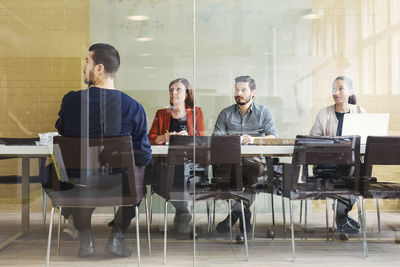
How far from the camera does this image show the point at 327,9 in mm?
3244

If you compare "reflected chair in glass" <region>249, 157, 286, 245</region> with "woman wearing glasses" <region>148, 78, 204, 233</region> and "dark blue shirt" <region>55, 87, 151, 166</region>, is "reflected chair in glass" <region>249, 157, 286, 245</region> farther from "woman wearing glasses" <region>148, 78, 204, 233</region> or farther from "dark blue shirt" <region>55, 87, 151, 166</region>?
"dark blue shirt" <region>55, 87, 151, 166</region>

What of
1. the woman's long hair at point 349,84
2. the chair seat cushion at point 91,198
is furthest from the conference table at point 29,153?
the woman's long hair at point 349,84

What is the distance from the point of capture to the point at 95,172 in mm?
2730

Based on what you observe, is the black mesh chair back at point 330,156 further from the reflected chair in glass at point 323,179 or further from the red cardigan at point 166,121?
the red cardigan at point 166,121

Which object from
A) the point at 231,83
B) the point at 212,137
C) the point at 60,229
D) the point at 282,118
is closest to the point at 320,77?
the point at 282,118

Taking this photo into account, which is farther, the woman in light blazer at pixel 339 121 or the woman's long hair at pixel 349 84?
the woman's long hair at pixel 349 84

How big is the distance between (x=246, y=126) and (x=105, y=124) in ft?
3.23

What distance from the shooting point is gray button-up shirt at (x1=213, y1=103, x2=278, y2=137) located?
122 inches

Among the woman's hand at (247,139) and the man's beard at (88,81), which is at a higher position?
the man's beard at (88,81)

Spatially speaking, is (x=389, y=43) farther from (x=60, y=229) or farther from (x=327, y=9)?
(x=60, y=229)

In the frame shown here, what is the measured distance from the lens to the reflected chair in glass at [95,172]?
2676mm

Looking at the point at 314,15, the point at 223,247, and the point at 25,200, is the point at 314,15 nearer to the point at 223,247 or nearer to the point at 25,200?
the point at 223,247

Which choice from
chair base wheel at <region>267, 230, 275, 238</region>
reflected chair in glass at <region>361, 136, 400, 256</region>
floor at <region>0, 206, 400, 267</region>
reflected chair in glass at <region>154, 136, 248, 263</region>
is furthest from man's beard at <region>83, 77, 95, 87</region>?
reflected chair in glass at <region>361, 136, 400, 256</region>

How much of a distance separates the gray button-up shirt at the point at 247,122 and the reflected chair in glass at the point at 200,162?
0.84 ft
